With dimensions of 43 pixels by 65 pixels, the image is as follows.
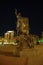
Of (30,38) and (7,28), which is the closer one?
(30,38)

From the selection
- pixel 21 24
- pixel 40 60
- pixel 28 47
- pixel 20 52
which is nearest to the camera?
pixel 40 60

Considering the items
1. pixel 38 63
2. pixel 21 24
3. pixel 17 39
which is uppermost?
pixel 21 24

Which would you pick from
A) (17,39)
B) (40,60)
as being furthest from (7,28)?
(40,60)

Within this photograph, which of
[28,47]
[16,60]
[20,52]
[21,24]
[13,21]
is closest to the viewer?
[16,60]

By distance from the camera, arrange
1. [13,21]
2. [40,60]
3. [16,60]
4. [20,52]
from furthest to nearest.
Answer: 1. [13,21]
2. [20,52]
3. [40,60]
4. [16,60]

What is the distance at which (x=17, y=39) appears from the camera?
6.18 m

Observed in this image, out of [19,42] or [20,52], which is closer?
[20,52]

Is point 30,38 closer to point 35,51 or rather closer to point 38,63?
point 35,51

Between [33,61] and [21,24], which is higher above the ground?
[21,24]

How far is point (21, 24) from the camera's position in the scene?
6.92 meters

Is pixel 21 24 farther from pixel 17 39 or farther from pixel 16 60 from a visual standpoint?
pixel 16 60

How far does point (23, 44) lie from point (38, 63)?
1.41 meters

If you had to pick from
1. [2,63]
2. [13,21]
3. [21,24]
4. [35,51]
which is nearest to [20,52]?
[35,51]

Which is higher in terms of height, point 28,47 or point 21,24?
point 21,24
